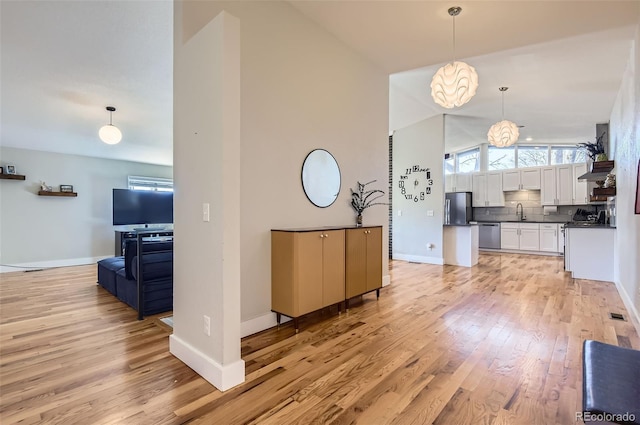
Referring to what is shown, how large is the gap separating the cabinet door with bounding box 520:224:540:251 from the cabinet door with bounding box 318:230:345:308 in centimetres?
687

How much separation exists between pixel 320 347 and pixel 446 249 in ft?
15.4

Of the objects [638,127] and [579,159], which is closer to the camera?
[638,127]

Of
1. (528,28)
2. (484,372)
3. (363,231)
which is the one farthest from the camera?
(363,231)

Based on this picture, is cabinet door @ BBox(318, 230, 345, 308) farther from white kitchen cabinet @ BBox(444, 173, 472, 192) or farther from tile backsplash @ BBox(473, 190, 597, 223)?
tile backsplash @ BBox(473, 190, 597, 223)

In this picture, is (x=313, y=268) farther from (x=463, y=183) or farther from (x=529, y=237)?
(x=463, y=183)

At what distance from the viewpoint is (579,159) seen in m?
7.48

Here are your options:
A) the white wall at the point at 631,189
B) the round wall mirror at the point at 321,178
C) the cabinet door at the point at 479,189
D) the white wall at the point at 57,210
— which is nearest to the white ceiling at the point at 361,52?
the white wall at the point at 631,189

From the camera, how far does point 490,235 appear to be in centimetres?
837

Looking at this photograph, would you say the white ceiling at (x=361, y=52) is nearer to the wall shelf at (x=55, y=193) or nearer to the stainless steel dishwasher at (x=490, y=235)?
the wall shelf at (x=55, y=193)

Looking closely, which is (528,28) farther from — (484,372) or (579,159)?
(579,159)

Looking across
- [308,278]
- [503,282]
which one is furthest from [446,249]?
[308,278]

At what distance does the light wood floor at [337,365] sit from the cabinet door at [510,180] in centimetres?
498

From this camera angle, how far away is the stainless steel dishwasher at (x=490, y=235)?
8.27 meters

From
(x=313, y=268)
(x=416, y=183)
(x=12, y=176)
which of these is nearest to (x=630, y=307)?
(x=313, y=268)
